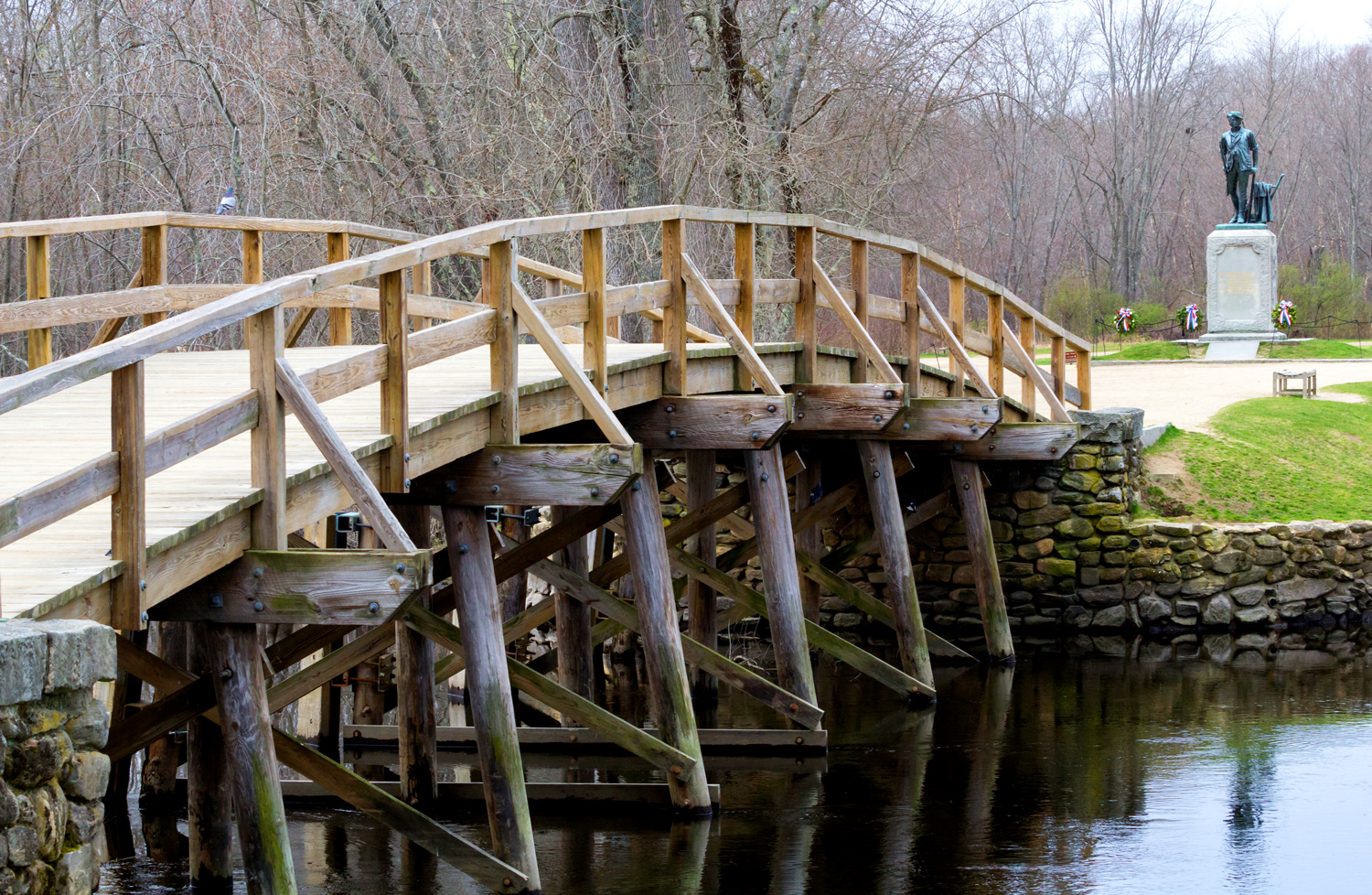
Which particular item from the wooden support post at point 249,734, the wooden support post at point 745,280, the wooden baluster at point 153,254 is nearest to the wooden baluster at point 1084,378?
the wooden support post at point 745,280

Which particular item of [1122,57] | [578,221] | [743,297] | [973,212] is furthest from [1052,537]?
[1122,57]

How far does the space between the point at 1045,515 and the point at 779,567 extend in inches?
194

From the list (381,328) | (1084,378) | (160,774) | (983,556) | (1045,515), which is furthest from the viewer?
(1084,378)

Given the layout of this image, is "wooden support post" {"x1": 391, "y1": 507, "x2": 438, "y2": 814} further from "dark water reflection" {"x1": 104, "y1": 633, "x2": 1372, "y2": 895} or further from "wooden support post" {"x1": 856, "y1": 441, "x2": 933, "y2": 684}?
"wooden support post" {"x1": 856, "y1": 441, "x2": 933, "y2": 684}

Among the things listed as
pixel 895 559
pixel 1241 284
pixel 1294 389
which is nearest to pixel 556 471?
pixel 895 559

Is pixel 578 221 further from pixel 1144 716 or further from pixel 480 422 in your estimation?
pixel 1144 716

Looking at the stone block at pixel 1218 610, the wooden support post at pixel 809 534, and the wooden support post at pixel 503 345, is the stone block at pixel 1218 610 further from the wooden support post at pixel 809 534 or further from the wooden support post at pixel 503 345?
the wooden support post at pixel 503 345

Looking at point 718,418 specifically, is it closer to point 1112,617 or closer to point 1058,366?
point 1058,366

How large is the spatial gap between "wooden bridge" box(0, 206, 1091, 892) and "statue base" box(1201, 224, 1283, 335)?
42.7 ft

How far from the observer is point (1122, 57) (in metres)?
42.9

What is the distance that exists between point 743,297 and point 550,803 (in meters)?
2.95

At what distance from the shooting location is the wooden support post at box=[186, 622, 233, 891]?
680 centimetres

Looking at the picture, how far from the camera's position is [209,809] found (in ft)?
22.4

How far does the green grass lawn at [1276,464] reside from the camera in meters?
14.4
